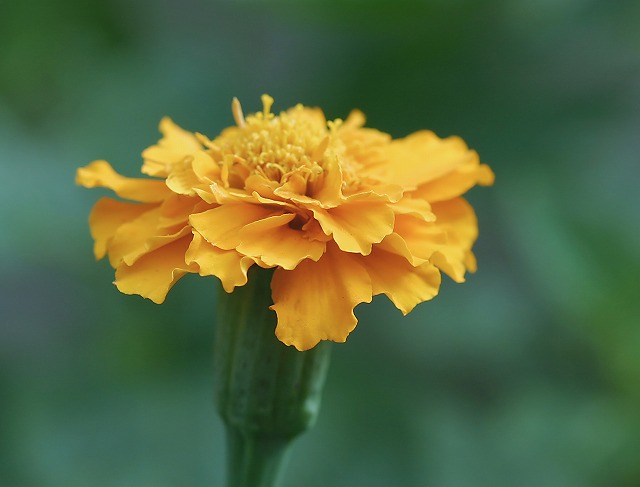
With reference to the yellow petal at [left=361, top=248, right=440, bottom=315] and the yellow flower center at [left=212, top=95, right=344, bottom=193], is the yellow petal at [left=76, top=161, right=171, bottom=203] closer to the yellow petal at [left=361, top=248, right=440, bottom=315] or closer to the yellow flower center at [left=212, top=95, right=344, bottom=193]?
the yellow flower center at [left=212, top=95, right=344, bottom=193]

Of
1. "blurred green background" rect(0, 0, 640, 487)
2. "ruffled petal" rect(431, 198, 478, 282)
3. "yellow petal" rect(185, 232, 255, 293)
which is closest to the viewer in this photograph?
"yellow petal" rect(185, 232, 255, 293)

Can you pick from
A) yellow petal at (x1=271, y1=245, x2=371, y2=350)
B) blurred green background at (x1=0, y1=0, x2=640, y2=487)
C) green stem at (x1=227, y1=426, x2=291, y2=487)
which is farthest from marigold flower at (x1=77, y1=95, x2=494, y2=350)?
blurred green background at (x1=0, y1=0, x2=640, y2=487)

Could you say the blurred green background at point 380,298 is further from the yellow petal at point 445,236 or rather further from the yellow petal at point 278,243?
the yellow petal at point 278,243

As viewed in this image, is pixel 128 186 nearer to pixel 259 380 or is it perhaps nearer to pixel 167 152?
pixel 167 152

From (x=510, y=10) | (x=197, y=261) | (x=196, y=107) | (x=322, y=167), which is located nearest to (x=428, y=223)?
(x=322, y=167)

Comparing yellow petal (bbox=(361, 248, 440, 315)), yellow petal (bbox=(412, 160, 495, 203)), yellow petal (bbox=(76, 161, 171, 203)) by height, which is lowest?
yellow petal (bbox=(361, 248, 440, 315))

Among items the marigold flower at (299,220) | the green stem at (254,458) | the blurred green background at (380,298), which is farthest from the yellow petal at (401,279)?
the blurred green background at (380,298)

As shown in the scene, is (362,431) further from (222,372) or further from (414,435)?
(222,372)
